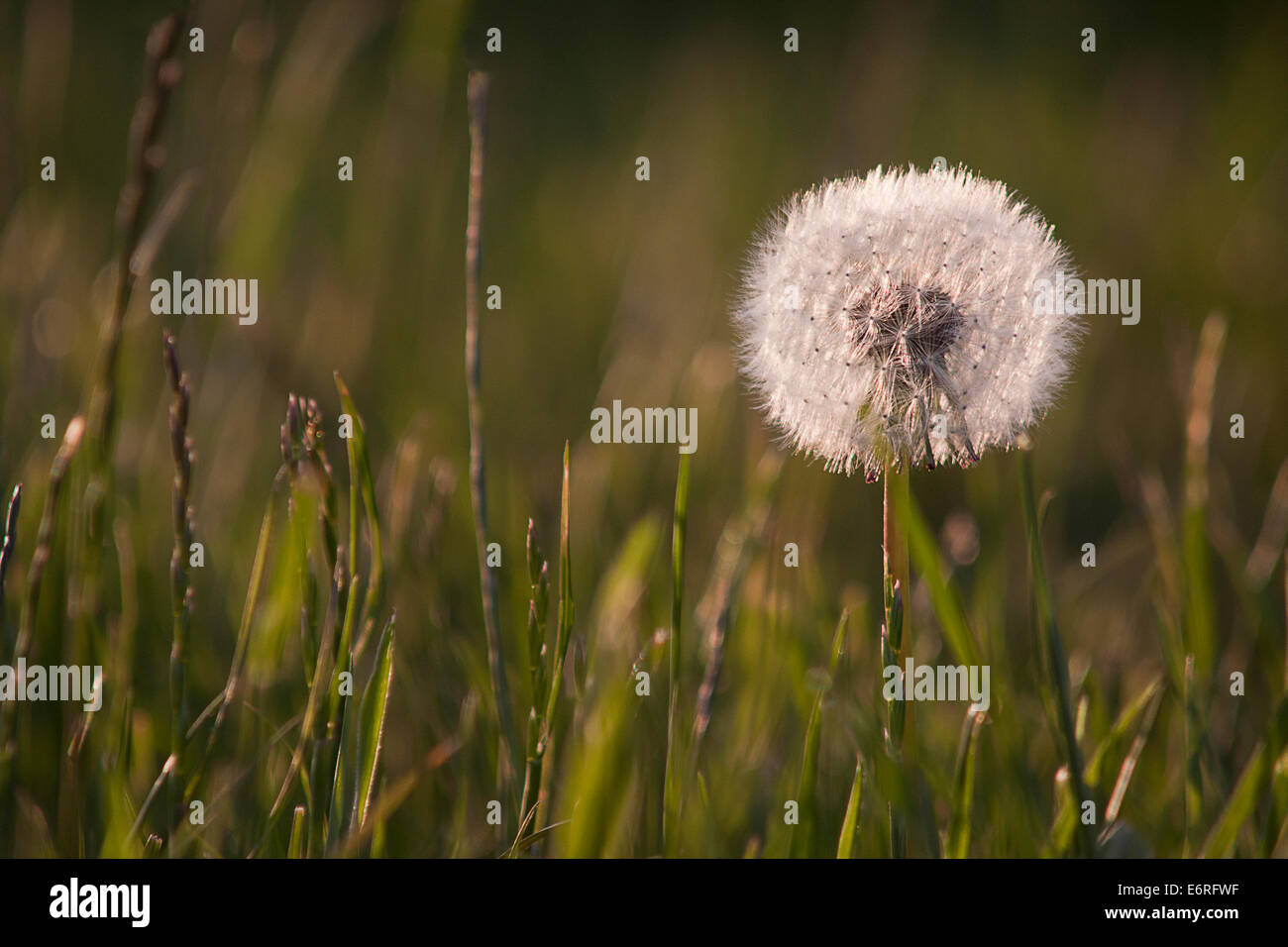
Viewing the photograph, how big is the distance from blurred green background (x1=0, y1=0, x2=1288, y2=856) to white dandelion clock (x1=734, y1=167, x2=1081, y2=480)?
0.38 meters

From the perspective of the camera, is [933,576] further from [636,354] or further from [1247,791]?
[636,354]

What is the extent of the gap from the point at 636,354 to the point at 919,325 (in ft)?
7.15

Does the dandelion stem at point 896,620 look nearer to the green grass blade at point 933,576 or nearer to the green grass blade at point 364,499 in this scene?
the green grass blade at point 933,576

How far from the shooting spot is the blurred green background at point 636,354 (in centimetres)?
184

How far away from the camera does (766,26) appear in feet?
23.8

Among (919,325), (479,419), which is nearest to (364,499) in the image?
(479,419)

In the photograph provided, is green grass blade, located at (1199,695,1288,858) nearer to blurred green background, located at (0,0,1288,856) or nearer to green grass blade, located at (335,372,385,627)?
blurred green background, located at (0,0,1288,856)

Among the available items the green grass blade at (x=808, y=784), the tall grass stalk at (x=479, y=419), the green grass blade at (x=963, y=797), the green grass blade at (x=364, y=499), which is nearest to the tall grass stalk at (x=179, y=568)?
the green grass blade at (x=364, y=499)

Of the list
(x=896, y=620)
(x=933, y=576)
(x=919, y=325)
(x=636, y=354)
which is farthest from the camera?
(x=636, y=354)

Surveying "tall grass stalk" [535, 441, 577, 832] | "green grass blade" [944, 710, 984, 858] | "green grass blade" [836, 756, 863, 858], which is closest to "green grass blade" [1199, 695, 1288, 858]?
"green grass blade" [944, 710, 984, 858]

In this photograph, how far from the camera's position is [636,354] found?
367 centimetres

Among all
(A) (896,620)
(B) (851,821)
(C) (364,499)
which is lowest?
(B) (851,821)

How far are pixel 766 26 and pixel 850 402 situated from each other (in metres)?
6.36

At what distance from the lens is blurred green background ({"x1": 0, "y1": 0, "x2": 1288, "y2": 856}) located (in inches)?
72.6
